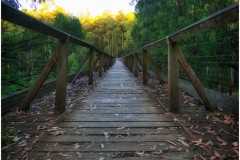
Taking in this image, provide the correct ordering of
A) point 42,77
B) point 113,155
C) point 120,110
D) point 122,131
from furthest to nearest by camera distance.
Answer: point 120,110 < point 42,77 < point 122,131 < point 113,155

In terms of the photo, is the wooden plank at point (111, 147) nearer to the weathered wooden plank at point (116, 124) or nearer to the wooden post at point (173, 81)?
the weathered wooden plank at point (116, 124)

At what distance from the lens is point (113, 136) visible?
239 centimetres

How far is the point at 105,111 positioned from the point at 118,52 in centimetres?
7187

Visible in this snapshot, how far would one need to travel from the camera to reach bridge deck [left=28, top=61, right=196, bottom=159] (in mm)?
1979

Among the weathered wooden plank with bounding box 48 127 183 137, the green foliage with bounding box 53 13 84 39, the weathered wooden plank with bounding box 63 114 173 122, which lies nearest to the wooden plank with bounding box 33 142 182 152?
the weathered wooden plank with bounding box 48 127 183 137

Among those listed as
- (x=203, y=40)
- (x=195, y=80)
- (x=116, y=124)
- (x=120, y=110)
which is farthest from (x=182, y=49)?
(x=116, y=124)

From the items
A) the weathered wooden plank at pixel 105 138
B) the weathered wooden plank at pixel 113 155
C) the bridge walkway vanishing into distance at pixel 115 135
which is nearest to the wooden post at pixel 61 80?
the bridge walkway vanishing into distance at pixel 115 135

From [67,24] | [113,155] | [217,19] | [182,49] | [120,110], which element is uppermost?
[67,24]

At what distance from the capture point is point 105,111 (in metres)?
3.49

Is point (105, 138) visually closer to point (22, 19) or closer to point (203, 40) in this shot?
point (22, 19)

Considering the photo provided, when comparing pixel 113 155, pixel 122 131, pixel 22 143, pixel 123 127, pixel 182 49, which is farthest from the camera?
pixel 182 49

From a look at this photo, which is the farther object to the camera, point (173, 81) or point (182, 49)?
point (182, 49)

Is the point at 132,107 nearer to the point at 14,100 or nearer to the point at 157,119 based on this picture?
the point at 157,119

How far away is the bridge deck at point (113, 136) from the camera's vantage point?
1.98 m
